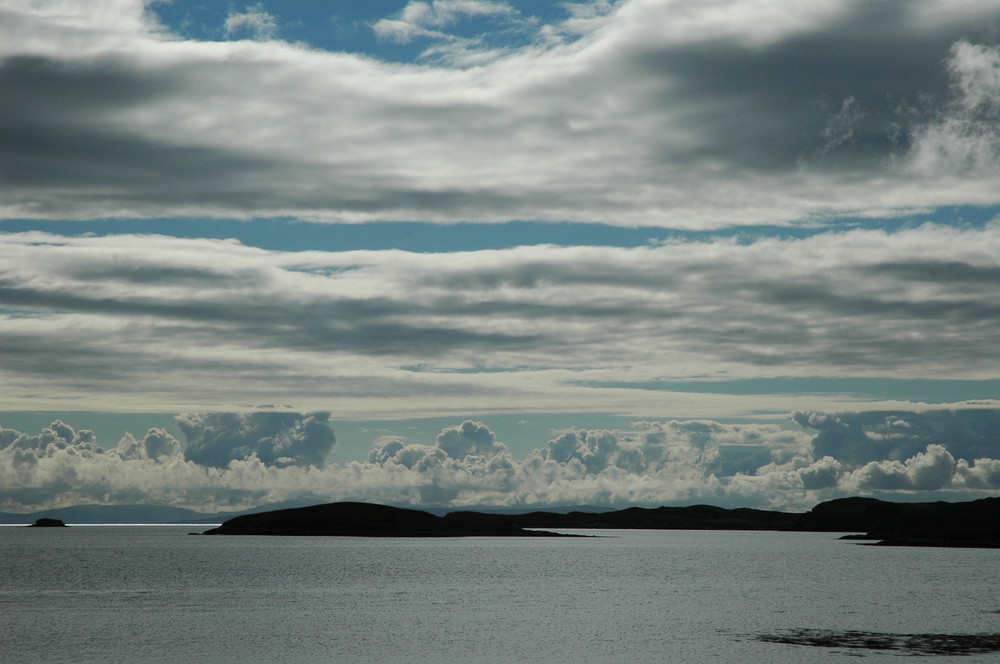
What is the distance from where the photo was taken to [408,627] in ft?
301

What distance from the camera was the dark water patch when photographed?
73562 mm

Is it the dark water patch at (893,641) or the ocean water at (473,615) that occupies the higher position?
the dark water patch at (893,641)

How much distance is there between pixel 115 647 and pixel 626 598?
65.3 meters

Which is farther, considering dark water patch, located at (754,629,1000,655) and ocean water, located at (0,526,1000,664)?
ocean water, located at (0,526,1000,664)

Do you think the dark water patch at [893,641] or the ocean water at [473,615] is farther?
the ocean water at [473,615]

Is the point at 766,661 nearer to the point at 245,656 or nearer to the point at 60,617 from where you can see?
the point at 245,656

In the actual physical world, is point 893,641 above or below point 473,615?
above

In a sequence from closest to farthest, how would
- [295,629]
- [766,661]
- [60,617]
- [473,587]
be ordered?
[766,661]
[295,629]
[60,617]
[473,587]

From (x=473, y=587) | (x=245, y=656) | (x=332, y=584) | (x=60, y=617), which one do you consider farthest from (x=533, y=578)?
(x=245, y=656)

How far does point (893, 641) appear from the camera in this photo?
259 ft

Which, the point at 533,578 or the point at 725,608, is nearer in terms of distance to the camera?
the point at 725,608

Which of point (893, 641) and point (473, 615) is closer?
point (893, 641)

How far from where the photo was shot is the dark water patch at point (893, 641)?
7356 centimetres

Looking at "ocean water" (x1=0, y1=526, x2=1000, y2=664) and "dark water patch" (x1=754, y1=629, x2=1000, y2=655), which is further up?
"dark water patch" (x1=754, y1=629, x2=1000, y2=655)
